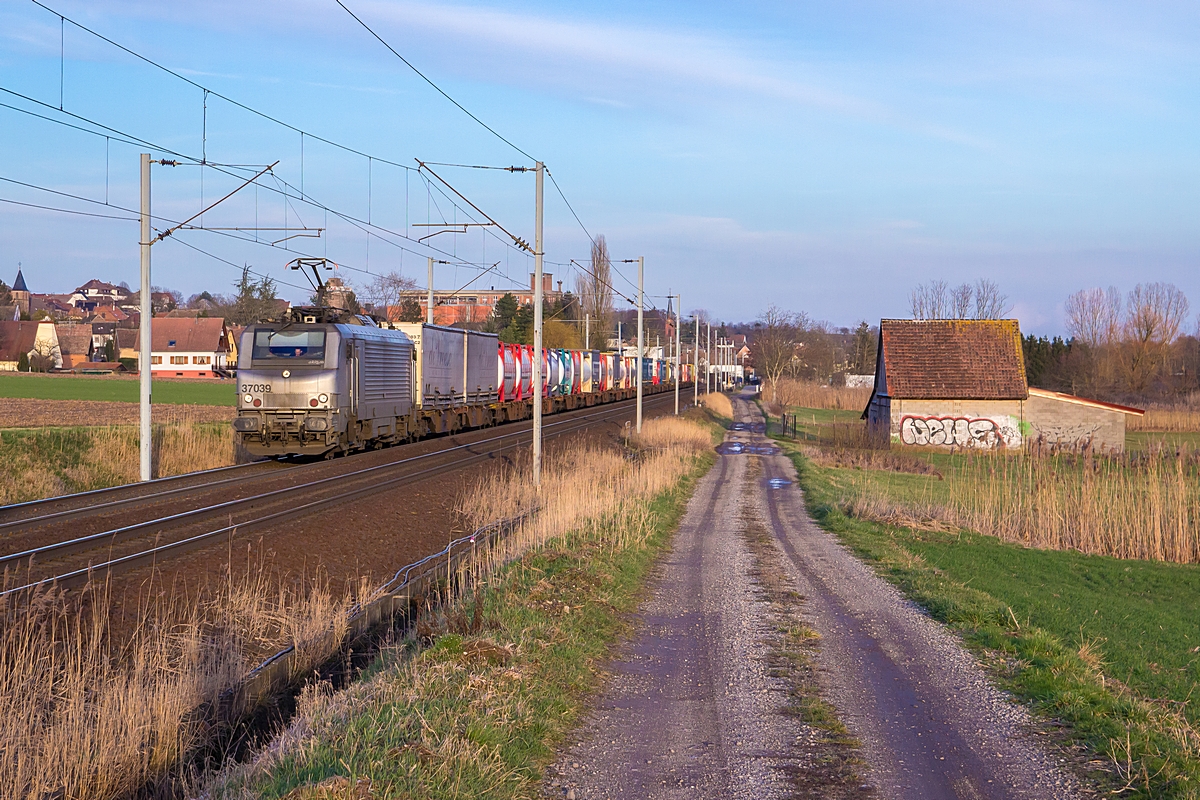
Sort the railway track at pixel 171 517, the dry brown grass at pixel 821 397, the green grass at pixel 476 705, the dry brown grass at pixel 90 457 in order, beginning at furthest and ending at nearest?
the dry brown grass at pixel 821 397
the dry brown grass at pixel 90 457
the railway track at pixel 171 517
the green grass at pixel 476 705

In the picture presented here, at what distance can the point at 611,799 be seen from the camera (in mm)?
5781

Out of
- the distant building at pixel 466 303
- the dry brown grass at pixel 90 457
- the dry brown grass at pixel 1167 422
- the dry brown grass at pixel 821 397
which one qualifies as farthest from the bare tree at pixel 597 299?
the dry brown grass at pixel 90 457

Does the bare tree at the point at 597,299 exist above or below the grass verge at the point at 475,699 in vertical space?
above

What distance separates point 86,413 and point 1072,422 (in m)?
41.1

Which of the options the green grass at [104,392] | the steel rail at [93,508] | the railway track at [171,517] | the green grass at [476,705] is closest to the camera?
the green grass at [476,705]

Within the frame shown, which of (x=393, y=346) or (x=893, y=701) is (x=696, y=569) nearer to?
(x=893, y=701)

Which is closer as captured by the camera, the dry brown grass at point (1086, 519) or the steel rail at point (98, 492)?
the steel rail at point (98, 492)

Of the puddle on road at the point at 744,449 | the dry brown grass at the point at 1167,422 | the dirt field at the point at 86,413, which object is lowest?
the puddle on road at the point at 744,449

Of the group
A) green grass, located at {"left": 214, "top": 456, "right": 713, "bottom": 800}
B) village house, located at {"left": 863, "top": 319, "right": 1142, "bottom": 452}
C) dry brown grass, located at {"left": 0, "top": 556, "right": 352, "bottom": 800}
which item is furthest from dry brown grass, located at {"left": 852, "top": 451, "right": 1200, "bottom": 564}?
village house, located at {"left": 863, "top": 319, "right": 1142, "bottom": 452}

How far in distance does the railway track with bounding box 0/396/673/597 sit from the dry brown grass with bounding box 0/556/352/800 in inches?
38.6

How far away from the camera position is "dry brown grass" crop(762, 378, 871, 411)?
79.2m

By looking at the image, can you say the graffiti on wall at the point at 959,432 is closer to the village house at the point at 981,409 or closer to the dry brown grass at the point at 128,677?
the village house at the point at 981,409

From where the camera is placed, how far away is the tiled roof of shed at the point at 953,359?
1804 inches

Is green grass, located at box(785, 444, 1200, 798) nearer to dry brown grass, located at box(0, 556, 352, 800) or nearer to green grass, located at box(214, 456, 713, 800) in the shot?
green grass, located at box(214, 456, 713, 800)
